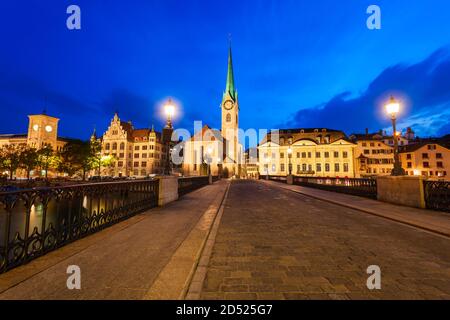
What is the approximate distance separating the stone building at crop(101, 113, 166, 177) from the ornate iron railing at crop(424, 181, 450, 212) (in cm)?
7379

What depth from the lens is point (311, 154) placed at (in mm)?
68250

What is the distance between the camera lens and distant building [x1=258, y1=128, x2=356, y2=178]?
218ft

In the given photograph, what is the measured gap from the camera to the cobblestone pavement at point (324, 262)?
10.1ft

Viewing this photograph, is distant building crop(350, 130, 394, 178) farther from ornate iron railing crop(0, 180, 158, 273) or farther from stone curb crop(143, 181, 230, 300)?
stone curb crop(143, 181, 230, 300)

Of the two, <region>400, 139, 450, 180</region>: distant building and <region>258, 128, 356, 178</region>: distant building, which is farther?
<region>258, 128, 356, 178</region>: distant building

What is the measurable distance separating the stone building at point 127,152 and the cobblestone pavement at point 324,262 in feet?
244

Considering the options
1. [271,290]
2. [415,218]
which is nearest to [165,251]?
[271,290]

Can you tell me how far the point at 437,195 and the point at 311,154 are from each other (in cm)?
6107

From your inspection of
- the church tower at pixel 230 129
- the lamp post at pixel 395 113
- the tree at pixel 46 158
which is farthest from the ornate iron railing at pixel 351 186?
the tree at pixel 46 158

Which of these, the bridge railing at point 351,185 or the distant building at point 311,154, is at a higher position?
the distant building at point 311,154

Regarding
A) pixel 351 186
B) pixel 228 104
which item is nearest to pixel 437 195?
pixel 351 186

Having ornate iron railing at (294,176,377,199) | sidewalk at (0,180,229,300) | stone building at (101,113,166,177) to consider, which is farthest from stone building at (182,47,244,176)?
sidewalk at (0,180,229,300)

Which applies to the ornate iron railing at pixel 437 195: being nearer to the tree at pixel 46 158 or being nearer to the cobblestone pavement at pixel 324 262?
the cobblestone pavement at pixel 324 262

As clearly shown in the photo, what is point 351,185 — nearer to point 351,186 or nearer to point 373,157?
point 351,186
